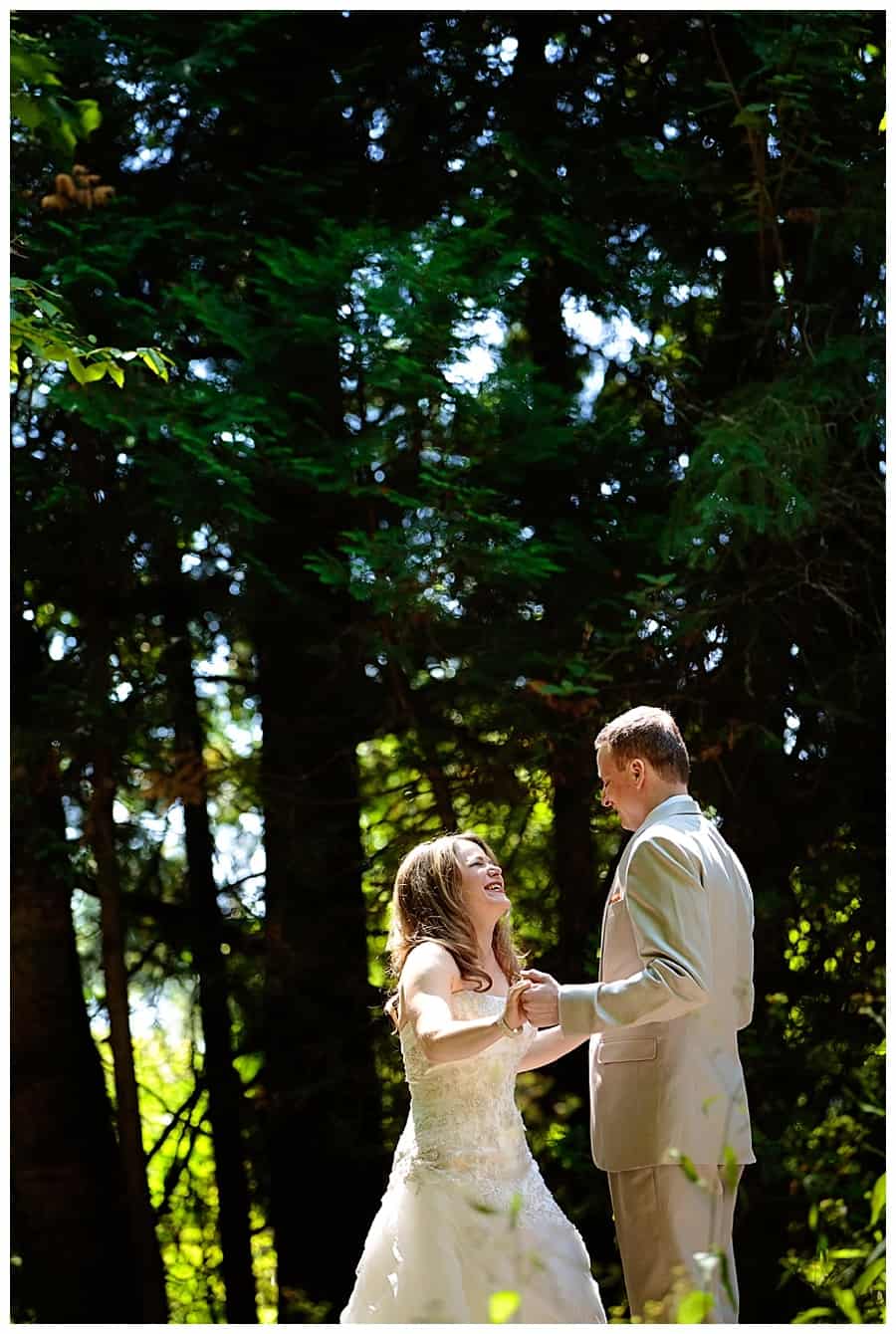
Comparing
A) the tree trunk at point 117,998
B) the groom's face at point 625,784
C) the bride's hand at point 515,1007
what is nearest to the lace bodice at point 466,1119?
the bride's hand at point 515,1007

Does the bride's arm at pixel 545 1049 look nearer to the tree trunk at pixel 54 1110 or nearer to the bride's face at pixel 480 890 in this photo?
the bride's face at pixel 480 890

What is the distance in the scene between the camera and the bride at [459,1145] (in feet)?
9.64

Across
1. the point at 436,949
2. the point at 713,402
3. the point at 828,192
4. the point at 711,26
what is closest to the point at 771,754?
the point at 713,402

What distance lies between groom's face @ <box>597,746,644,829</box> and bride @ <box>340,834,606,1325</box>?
1.02ft

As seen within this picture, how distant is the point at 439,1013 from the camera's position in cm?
291

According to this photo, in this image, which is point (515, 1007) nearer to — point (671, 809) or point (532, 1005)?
point (532, 1005)

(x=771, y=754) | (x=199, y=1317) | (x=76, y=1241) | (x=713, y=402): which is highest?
(x=713, y=402)

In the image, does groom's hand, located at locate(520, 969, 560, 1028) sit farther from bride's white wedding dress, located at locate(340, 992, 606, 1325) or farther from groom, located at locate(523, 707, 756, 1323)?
bride's white wedding dress, located at locate(340, 992, 606, 1325)

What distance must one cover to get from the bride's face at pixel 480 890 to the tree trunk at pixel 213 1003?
3.76 metres

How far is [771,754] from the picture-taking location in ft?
21.1

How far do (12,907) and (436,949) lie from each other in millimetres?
4303

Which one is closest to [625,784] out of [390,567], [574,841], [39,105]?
[39,105]

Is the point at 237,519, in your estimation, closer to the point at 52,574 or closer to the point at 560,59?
the point at 52,574

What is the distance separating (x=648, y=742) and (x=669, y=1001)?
578 mm
